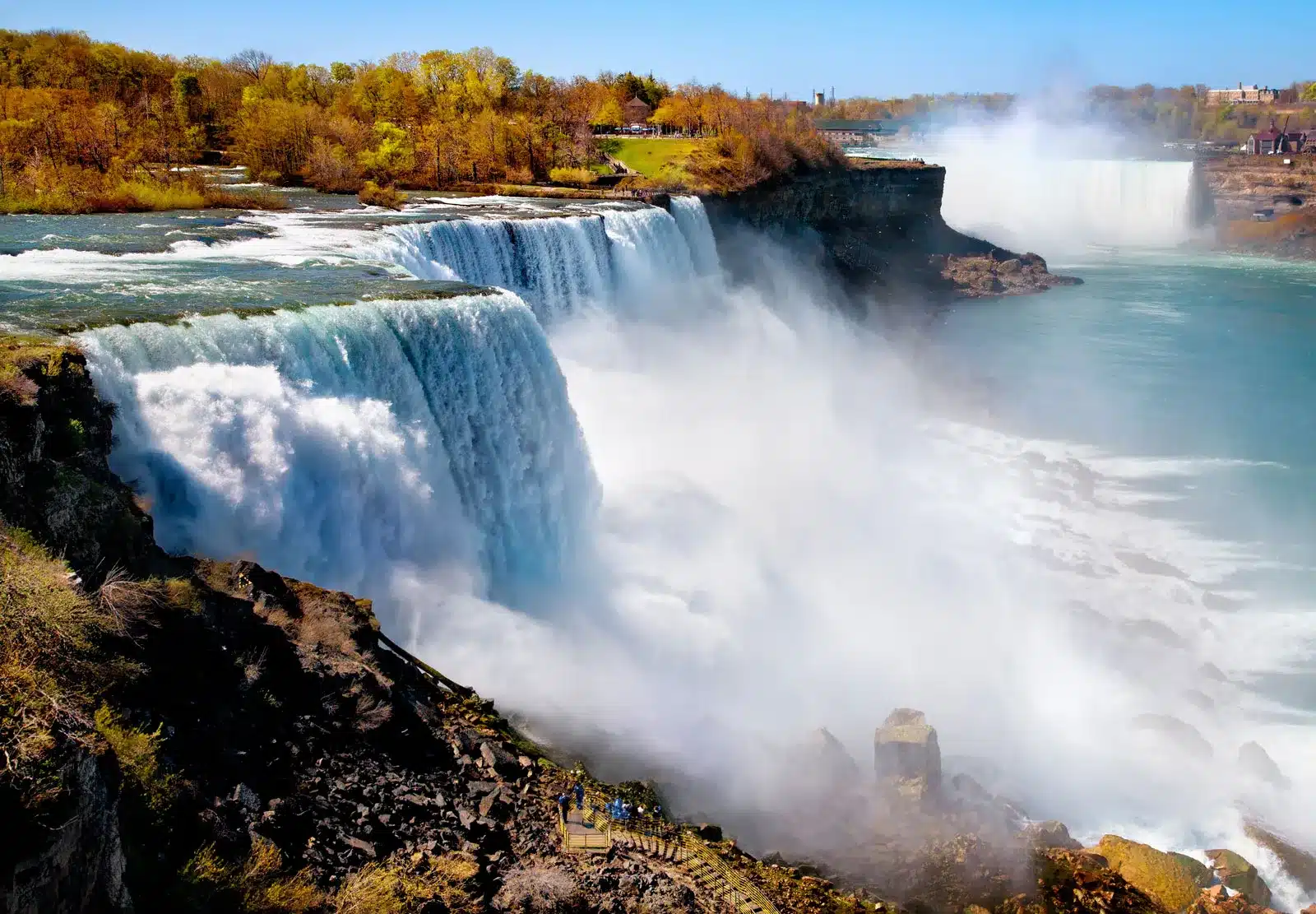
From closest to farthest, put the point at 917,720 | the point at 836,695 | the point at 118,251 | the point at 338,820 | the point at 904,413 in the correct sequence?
the point at 338,820 → the point at 917,720 → the point at 836,695 → the point at 118,251 → the point at 904,413

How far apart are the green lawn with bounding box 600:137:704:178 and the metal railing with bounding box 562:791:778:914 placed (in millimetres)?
33185

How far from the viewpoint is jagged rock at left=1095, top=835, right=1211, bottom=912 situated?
9.93 meters

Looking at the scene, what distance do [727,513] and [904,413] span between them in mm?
A: 10460

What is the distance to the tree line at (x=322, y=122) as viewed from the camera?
27.5m

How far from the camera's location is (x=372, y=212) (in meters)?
25.8

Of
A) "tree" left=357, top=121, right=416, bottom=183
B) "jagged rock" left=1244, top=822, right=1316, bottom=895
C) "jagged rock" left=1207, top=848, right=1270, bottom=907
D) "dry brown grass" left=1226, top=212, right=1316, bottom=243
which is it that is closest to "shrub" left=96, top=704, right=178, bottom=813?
"jagged rock" left=1207, top=848, right=1270, bottom=907

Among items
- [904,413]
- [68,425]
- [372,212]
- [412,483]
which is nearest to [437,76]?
[372,212]

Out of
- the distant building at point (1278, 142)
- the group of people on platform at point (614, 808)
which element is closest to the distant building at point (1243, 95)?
the distant building at point (1278, 142)

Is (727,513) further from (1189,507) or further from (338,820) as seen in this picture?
(338,820)

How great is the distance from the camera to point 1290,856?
38.7ft

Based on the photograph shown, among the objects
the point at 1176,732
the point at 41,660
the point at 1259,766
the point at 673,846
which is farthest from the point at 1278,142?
the point at 41,660

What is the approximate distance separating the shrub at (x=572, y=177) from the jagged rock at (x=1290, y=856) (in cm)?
3109

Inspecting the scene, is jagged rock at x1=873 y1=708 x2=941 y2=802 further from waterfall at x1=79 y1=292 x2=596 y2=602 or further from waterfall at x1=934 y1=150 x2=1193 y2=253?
waterfall at x1=934 y1=150 x2=1193 y2=253

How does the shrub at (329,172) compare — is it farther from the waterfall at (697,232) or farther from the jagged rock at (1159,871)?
the jagged rock at (1159,871)
